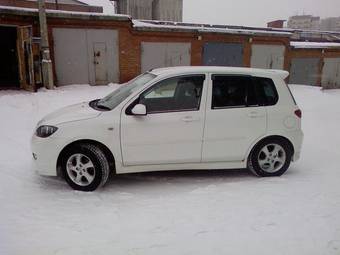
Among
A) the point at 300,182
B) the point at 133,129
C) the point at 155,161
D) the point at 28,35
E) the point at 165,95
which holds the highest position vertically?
the point at 28,35

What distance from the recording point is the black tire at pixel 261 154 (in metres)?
4.80

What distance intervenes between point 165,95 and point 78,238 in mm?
2450

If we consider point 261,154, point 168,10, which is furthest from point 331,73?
point 261,154

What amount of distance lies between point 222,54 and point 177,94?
1305cm

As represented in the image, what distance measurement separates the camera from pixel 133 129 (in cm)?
427

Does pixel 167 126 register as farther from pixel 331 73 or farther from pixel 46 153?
pixel 331 73

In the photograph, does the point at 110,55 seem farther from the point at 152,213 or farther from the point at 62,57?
the point at 152,213

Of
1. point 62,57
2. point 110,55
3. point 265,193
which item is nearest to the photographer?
point 265,193

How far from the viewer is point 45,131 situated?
13.8 feet

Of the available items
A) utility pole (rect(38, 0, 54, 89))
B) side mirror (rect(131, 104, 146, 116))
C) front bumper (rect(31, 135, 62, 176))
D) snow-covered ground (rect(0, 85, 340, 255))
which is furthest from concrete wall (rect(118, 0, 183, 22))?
front bumper (rect(31, 135, 62, 176))

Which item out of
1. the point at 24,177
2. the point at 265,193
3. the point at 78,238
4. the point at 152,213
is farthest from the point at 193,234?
the point at 24,177

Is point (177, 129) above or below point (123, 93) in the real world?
below

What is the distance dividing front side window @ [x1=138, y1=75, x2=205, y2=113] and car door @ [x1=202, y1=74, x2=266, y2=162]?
0.19 m

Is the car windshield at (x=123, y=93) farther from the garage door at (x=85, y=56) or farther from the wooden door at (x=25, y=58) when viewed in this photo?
the garage door at (x=85, y=56)
